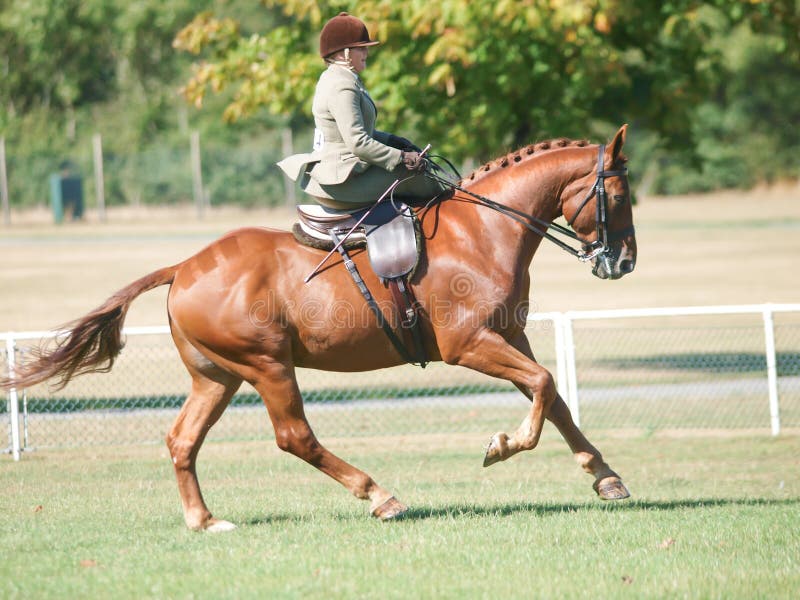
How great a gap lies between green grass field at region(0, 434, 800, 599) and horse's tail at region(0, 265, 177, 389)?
1.02m

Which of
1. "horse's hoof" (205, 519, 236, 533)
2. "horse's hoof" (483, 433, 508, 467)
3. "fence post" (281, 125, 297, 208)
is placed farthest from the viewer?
"fence post" (281, 125, 297, 208)

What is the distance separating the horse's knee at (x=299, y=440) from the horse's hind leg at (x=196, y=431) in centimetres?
54

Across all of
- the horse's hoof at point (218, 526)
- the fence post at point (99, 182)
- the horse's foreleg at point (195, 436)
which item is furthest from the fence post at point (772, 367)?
the fence post at point (99, 182)

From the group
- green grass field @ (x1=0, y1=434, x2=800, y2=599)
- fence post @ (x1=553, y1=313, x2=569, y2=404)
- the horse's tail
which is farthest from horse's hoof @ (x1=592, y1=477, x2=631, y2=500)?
fence post @ (x1=553, y1=313, x2=569, y2=404)

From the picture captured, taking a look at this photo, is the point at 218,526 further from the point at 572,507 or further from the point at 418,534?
the point at 572,507

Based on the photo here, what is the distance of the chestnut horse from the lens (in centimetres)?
728

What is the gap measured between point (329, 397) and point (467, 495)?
6.33 m

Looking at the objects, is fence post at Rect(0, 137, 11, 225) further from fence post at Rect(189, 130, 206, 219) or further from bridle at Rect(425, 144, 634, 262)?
bridle at Rect(425, 144, 634, 262)

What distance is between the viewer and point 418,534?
22.6 ft

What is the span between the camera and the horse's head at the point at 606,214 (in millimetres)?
7465

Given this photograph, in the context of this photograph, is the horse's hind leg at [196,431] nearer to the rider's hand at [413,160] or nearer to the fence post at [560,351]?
the rider's hand at [413,160]


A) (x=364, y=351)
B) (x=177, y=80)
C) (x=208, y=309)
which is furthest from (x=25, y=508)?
(x=177, y=80)

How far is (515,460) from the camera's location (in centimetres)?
1160

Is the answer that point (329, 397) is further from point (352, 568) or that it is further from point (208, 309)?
point (352, 568)
